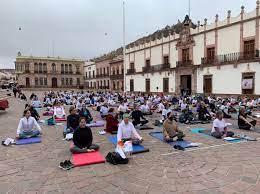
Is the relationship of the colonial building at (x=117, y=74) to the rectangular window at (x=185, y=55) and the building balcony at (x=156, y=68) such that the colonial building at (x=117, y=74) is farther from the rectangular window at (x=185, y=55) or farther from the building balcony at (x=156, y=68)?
the rectangular window at (x=185, y=55)

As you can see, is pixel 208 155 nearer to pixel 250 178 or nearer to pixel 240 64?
pixel 250 178

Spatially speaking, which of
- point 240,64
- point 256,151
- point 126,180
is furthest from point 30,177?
point 240,64

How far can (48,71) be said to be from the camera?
6338 cm

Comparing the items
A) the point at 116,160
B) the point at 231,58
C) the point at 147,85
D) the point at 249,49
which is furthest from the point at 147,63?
the point at 116,160

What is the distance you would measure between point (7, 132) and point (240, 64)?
2167cm

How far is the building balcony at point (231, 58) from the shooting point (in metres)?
22.3

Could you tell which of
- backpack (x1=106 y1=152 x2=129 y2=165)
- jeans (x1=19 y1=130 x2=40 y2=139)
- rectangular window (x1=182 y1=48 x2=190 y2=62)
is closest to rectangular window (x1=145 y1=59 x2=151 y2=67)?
rectangular window (x1=182 y1=48 x2=190 y2=62)

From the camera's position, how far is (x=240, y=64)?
76.8 ft

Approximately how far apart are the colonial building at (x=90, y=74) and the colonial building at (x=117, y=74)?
39.9 feet

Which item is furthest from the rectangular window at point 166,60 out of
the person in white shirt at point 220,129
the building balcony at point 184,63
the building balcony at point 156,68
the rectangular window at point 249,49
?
the person in white shirt at point 220,129

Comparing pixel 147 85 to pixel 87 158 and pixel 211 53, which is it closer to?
pixel 211 53

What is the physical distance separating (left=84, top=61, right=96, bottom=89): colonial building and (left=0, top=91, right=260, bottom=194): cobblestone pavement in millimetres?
55122

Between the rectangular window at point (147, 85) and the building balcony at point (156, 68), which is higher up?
the building balcony at point (156, 68)

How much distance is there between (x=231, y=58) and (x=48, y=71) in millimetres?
50723
